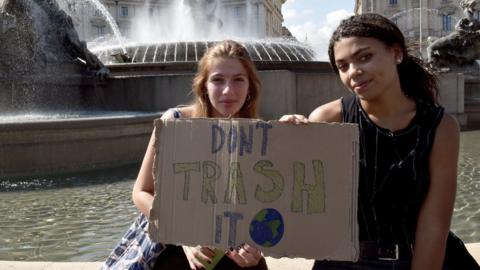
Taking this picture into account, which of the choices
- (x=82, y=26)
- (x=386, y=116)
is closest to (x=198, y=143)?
(x=386, y=116)

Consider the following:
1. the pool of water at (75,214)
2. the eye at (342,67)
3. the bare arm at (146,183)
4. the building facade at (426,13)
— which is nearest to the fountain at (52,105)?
the pool of water at (75,214)

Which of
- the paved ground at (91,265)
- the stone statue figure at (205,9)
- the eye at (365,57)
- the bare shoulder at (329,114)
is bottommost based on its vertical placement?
the paved ground at (91,265)

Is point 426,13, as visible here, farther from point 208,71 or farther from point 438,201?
point 438,201

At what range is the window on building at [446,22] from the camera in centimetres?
6943

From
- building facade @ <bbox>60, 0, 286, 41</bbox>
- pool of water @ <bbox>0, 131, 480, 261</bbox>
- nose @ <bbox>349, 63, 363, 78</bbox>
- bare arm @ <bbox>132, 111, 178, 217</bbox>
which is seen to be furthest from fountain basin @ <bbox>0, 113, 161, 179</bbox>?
building facade @ <bbox>60, 0, 286, 41</bbox>

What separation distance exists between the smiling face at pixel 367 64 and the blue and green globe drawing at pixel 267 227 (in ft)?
1.69

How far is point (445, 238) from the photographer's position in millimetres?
1784

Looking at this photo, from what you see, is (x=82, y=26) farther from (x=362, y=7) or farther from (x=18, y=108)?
(x=18, y=108)

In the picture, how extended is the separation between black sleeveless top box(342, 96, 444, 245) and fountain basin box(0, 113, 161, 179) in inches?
209

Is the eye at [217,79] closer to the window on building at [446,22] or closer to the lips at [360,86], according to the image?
the lips at [360,86]

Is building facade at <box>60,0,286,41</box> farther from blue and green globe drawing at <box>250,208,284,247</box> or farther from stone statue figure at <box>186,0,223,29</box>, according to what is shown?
blue and green globe drawing at <box>250,208,284,247</box>

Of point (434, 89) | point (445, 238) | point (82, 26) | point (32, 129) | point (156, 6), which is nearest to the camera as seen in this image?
point (445, 238)

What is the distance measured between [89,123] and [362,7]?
71.0 m

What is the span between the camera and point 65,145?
21.7ft
